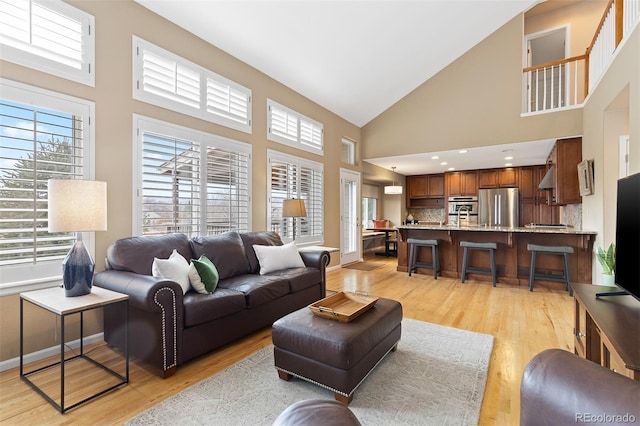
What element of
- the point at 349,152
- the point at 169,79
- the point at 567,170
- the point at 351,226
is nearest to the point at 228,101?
the point at 169,79

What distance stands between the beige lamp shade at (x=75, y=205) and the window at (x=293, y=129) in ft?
9.31

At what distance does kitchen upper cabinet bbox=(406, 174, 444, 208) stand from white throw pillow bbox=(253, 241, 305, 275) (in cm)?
678

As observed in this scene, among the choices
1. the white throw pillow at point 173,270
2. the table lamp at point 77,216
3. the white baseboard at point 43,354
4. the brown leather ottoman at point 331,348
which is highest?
the table lamp at point 77,216

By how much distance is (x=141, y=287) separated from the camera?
207 cm

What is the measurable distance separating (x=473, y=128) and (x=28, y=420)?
263 inches

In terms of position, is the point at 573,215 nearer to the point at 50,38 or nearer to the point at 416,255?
the point at 416,255

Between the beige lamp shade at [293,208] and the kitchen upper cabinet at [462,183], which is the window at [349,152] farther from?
the kitchen upper cabinet at [462,183]

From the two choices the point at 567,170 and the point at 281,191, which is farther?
the point at 567,170

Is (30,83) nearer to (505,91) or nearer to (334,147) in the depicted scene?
(334,147)

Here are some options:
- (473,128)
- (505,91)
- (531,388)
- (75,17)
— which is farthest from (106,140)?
(505,91)

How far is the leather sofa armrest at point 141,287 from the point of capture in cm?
202

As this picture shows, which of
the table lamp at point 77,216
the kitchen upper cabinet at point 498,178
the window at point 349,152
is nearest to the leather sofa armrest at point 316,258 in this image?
the table lamp at point 77,216

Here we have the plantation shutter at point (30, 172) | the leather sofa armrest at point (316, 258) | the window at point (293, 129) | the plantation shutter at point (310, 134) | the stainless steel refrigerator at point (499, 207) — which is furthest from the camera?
the stainless steel refrigerator at point (499, 207)

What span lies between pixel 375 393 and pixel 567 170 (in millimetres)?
5372
